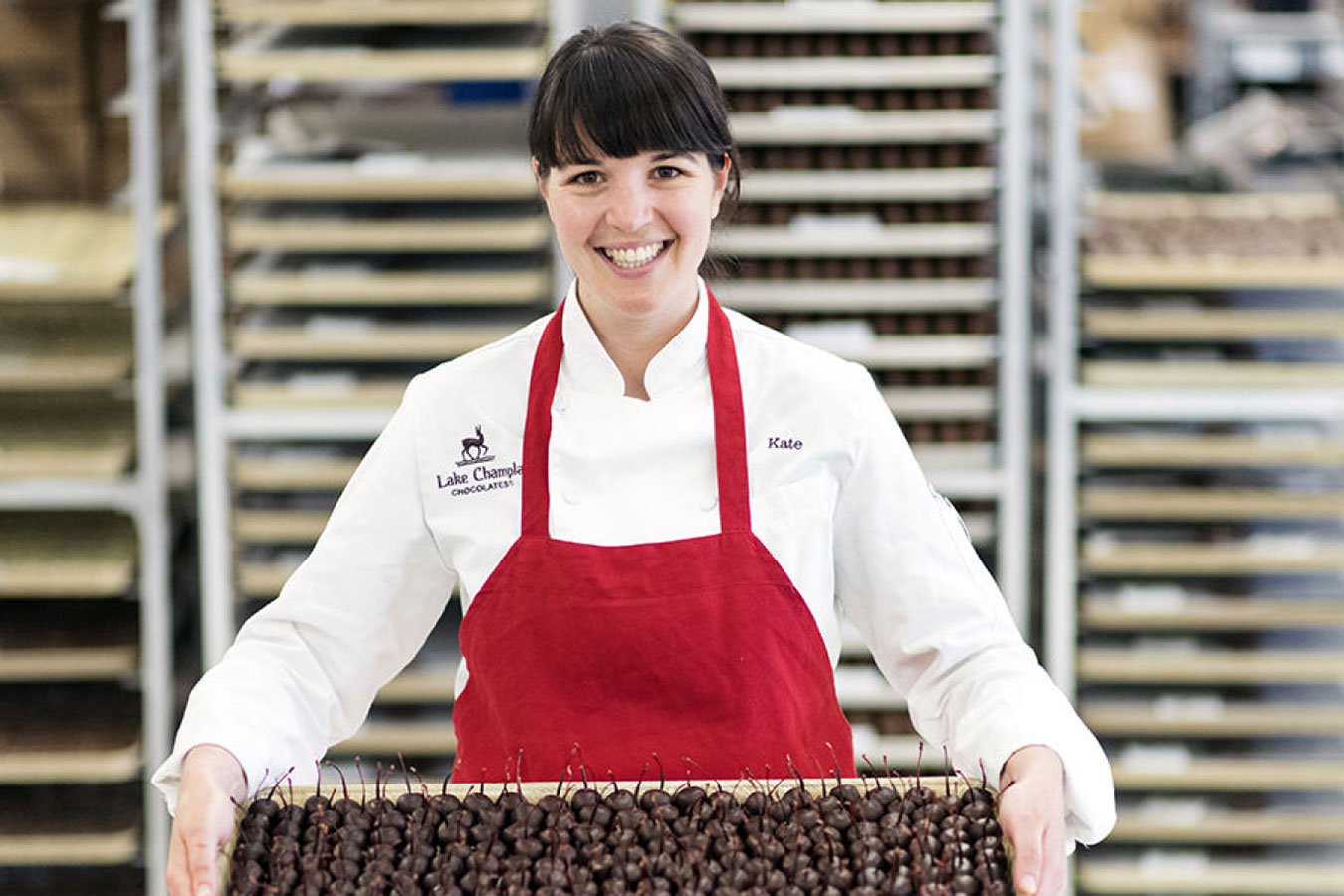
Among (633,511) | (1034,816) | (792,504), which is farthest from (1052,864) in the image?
(633,511)

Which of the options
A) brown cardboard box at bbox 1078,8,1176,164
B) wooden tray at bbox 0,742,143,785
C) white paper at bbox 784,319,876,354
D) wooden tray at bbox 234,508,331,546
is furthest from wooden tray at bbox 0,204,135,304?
brown cardboard box at bbox 1078,8,1176,164

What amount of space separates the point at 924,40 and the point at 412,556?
197 centimetres

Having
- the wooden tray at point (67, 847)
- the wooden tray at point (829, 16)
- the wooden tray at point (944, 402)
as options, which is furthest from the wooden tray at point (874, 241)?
the wooden tray at point (67, 847)

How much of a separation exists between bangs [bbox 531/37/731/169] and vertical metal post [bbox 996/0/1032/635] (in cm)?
177

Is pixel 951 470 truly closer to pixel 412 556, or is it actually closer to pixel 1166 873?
pixel 1166 873

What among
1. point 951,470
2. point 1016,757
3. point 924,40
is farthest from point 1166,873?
point 1016,757

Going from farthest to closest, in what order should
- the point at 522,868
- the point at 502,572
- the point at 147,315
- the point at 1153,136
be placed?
the point at 1153,136
the point at 147,315
the point at 502,572
the point at 522,868

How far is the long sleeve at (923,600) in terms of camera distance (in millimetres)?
1838

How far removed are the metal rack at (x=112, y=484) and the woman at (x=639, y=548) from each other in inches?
57.9

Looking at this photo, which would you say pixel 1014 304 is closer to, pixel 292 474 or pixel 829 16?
pixel 829 16

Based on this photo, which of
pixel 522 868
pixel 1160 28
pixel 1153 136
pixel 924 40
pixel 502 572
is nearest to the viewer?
pixel 522 868

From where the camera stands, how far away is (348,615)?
6.33 ft

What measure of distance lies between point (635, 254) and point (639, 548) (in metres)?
0.33

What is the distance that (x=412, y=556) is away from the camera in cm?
197
